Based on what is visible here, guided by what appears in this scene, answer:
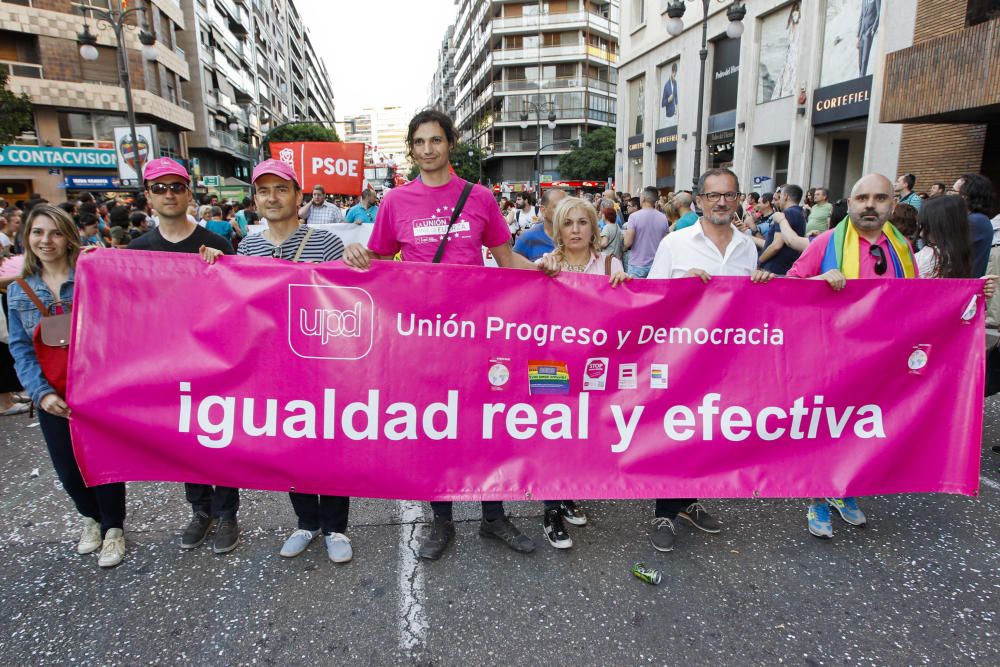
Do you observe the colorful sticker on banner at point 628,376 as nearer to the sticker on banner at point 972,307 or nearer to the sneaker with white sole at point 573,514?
the sneaker with white sole at point 573,514

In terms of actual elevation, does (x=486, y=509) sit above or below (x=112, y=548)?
above

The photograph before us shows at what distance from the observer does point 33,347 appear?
2.92 metres

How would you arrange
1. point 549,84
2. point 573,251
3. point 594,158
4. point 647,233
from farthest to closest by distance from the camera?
point 549,84 → point 594,158 → point 647,233 → point 573,251

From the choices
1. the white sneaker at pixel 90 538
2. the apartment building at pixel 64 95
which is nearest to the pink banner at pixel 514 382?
the white sneaker at pixel 90 538

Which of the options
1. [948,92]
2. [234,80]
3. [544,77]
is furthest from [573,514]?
[544,77]

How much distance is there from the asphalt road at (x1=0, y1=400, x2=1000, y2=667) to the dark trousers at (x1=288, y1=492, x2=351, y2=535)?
18cm

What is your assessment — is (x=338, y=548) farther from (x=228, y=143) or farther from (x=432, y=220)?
(x=228, y=143)

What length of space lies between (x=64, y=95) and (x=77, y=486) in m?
33.7

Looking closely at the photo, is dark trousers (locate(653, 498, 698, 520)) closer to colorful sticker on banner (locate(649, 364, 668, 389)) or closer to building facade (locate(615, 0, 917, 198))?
colorful sticker on banner (locate(649, 364, 668, 389))

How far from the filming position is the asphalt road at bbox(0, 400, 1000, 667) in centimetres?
246

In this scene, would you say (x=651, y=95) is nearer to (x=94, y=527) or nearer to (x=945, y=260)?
(x=945, y=260)

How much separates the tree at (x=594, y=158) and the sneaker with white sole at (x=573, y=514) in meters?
55.6

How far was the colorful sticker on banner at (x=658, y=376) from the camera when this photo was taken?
304 centimetres

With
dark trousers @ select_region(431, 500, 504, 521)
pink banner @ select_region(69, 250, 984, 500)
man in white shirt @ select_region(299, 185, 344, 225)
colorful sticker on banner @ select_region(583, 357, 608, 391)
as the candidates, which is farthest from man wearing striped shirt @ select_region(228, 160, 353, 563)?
man in white shirt @ select_region(299, 185, 344, 225)
